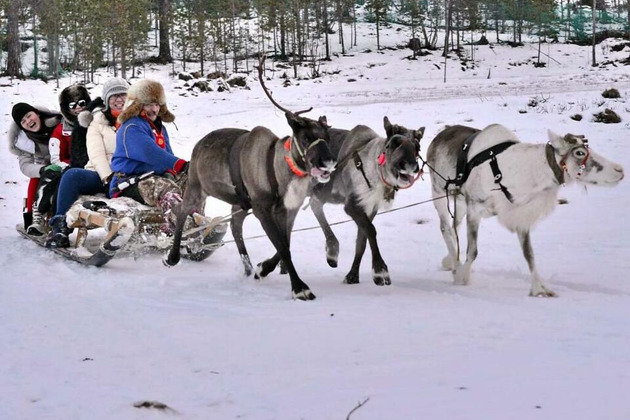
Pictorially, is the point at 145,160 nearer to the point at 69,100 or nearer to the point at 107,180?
the point at 107,180

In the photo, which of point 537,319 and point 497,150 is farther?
point 497,150

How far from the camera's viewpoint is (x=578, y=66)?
41.0 meters

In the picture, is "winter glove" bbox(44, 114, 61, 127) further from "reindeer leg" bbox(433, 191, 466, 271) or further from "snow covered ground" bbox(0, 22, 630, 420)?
"reindeer leg" bbox(433, 191, 466, 271)

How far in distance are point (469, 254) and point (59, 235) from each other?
4018 mm

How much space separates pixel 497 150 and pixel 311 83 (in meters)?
31.6

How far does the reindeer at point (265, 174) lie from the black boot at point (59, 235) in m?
1.16

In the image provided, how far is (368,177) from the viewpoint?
6.17m

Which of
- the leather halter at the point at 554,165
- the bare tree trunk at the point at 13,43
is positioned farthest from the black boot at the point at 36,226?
the bare tree trunk at the point at 13,43

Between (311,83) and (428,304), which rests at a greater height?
(311,83)

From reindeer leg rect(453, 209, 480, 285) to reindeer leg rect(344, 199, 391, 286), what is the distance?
23.3 inches

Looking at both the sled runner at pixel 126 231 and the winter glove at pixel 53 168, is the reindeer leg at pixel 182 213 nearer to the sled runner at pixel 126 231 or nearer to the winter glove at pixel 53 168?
the sled runner at pixel 126 231

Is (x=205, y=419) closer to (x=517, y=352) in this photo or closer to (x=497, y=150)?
(x=517, y=352)

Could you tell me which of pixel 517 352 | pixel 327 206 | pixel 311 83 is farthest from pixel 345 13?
pixel 517 352

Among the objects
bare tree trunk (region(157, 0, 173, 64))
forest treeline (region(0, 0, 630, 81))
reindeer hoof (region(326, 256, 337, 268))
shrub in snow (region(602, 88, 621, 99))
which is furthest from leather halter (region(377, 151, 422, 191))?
bare tree trunk (region(157, 0, 173, 64))
